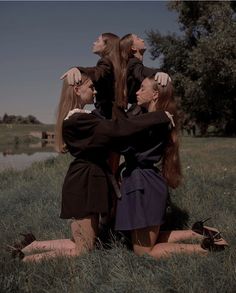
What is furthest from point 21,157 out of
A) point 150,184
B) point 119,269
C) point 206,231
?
point 119,269

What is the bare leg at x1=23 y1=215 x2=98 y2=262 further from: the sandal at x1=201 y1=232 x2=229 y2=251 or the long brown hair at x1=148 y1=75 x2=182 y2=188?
the sandal at x1=201 y1=232 x2=229 y2=251

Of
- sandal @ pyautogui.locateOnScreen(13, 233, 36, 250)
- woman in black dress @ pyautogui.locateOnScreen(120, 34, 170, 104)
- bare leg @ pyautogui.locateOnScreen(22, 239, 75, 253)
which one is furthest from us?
woman in black dress @ pyautogui.locateOnScreen(120, 34, 170, 104)

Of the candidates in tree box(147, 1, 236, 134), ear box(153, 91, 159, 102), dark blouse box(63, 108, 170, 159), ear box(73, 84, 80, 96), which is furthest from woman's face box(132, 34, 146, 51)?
tree box(147, 1, 236, 134)

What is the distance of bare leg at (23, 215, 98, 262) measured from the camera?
14.5 ft

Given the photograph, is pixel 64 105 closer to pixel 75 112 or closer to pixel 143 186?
pixel 75 112

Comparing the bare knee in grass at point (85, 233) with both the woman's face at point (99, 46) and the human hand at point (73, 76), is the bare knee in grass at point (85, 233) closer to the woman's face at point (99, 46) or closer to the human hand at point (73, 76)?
the human hand at point (73, 76)

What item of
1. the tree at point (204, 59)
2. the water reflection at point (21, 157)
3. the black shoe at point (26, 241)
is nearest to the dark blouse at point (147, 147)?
the black shoe at point (26, 241)

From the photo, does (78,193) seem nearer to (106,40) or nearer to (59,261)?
(59,261)

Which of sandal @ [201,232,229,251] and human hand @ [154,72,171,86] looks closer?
sandal @ [201,232,229,251]

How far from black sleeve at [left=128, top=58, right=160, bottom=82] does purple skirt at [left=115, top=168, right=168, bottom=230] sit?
970mm

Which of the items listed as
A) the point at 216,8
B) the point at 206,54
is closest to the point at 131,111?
the point at 206,54

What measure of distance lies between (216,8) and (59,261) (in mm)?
26864

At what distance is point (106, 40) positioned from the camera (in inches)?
201

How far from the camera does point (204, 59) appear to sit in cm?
2628
